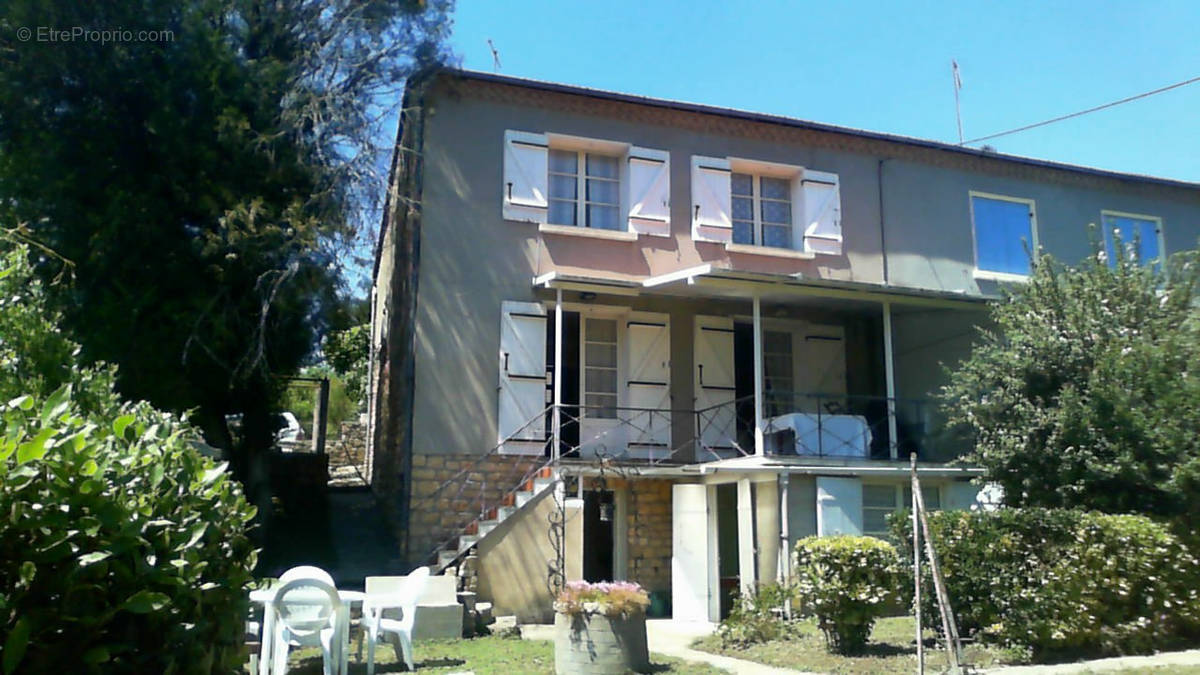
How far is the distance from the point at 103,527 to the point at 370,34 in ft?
42.6

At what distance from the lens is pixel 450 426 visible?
1369 centimetres

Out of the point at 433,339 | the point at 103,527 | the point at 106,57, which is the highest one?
the point at 106,57

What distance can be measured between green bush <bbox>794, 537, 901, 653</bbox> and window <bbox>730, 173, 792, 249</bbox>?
7.37 meters

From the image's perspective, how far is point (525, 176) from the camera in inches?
570

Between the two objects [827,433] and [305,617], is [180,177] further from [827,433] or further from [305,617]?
[827,433]

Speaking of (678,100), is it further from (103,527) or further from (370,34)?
(103,527)

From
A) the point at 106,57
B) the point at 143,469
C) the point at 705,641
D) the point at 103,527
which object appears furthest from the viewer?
the point at 106,57

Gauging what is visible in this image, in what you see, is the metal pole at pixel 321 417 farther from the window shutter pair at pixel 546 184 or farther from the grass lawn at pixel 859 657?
the grass lawn at pixel 859 657

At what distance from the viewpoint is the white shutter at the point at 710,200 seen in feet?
50.5

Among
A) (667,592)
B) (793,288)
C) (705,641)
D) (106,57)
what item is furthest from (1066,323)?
(106,57)

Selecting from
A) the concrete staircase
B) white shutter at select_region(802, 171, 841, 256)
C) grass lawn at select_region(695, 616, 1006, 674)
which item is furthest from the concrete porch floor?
white shutter at select_region(802, 171, 841, 256)

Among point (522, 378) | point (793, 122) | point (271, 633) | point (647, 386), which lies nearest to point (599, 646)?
point (271, 633)

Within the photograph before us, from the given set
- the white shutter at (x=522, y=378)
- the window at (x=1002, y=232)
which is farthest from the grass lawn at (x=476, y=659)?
the window at (x=1002, y=232)

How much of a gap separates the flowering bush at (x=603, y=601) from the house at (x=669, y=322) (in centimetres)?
400
